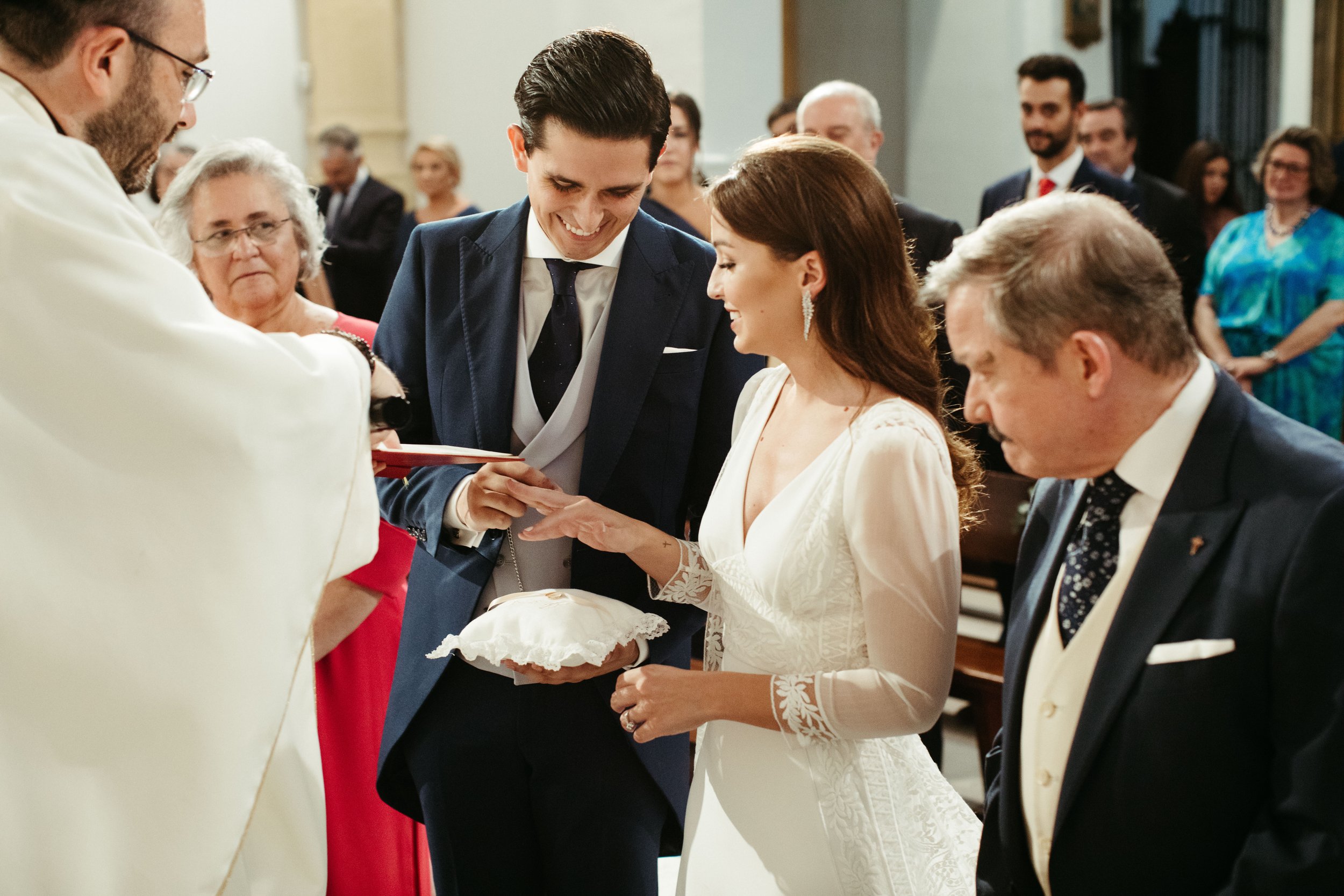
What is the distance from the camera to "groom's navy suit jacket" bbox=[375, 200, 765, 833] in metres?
2.08

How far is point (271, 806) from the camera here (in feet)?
6.23

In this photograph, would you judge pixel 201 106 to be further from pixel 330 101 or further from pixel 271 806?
pixel 271 806

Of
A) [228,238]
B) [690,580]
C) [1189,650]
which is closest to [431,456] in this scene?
[690,580]

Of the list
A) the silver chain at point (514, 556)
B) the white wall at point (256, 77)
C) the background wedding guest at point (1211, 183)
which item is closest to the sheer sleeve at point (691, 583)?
the silver chain at point (514, 556)

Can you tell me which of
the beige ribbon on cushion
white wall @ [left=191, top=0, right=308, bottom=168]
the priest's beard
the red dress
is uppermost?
white wall @ [left=191, top=0, right=308, bottom=168]

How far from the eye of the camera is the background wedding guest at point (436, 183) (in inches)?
291

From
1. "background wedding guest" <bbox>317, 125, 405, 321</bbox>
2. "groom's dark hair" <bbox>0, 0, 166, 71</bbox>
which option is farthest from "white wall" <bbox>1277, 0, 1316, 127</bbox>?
"groom's dark hair" <bbox>0, 0, 166, 71</bbox>

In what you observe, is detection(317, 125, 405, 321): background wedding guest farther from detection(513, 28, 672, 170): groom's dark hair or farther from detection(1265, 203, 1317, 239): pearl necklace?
detection(513, 28, 672, 170): groom's dark hair

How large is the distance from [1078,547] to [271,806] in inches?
49.9

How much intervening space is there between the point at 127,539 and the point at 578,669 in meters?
0.68

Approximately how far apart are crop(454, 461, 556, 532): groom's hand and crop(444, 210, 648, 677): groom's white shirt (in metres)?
0.06

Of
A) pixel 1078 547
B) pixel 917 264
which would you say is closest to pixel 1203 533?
pixel 1078 547

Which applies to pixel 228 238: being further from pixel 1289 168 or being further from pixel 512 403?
pixel 1289 168

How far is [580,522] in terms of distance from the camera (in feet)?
6.37
